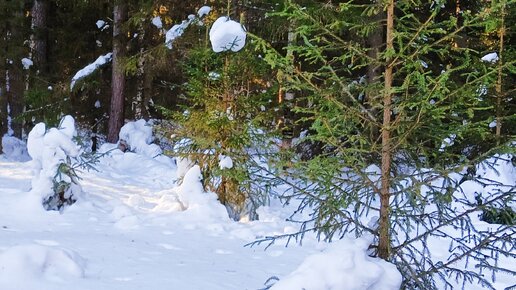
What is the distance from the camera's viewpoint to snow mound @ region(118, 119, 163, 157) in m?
13.8

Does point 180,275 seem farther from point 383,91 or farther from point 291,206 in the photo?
point 291,206

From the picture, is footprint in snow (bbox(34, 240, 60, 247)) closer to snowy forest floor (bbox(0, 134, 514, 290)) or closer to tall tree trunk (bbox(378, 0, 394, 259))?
snowy forest floor (bbox(0, 134, 514, 290))

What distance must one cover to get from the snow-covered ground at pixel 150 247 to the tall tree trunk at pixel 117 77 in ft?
17.4

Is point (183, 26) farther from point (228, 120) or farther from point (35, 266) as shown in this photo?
point (35, 266)

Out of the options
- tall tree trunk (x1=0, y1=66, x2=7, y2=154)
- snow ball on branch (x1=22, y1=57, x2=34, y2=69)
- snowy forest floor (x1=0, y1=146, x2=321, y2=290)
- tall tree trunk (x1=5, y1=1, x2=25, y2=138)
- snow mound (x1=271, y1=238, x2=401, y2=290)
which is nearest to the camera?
snow mound (x1=271, y1=238, x2=401, y2=290)

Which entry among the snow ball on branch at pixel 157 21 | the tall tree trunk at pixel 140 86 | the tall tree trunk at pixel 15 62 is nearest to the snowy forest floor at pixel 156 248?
the tall tree trunk at pixel 15 62

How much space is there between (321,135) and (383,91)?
1.59 feet

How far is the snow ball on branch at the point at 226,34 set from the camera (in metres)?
6.07

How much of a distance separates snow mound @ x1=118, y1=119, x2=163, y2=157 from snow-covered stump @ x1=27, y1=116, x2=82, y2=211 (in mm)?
6431

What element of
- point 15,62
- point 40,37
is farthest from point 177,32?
point 40,37

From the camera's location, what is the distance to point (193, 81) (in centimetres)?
710

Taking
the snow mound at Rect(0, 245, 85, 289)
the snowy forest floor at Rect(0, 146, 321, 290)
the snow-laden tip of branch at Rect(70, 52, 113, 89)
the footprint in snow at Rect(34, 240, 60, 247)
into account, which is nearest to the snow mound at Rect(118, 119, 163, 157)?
the snow-laden tip of branch at Rect(70, 52, 113, 89)

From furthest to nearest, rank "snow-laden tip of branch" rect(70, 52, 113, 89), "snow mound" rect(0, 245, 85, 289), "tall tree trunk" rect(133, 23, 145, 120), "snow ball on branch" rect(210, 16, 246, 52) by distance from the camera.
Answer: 1. "tall tree trunk" rect(133, 23, 145, 120)
2. "snow-laden tip of branch" rect(70, 52, 113, 89)
3. "snow ball on branch" rect(210, 16, 246, 52)
4. "snow mound" rect(0, 245, 85, 289)

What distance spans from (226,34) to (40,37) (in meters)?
11.7
